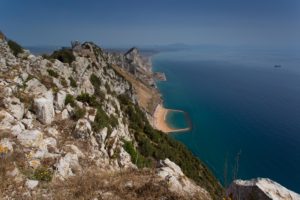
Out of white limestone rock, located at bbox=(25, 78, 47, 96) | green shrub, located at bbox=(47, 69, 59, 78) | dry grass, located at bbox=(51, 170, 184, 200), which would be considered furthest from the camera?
green shrub, located at bbox=(47, 69, 59, 78)

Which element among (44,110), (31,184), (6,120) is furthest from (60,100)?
(31,184)

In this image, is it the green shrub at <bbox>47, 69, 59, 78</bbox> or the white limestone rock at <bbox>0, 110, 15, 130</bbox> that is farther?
the green shrub at <bbox>47, 69, 59, 78</bbox>

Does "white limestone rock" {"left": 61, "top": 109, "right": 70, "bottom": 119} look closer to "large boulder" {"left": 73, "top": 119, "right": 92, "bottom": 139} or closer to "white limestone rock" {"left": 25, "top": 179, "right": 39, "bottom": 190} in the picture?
"large boulder" {"left": 73, "top": 119, "right": 92, "bottom": 139}

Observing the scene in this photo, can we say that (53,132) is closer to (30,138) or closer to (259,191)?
(30,138)

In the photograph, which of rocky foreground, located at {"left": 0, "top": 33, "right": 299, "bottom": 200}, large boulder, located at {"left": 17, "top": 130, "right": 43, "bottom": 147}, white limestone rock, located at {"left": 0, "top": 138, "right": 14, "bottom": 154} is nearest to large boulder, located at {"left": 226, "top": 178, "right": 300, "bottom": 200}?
rocky foreground, located at {"left": 0, "top": 33, "right": 299, "bottom": 200}

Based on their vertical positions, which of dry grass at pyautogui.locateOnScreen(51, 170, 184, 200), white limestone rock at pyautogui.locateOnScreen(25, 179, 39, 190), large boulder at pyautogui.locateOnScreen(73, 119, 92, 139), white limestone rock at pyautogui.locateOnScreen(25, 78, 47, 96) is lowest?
large boulder at pyautogui.locateOnScreen(73, 119, 92, 139)

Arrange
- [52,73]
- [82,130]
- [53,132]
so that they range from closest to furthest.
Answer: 1. [53,132]
2. [82,130]
3. [52,73]
